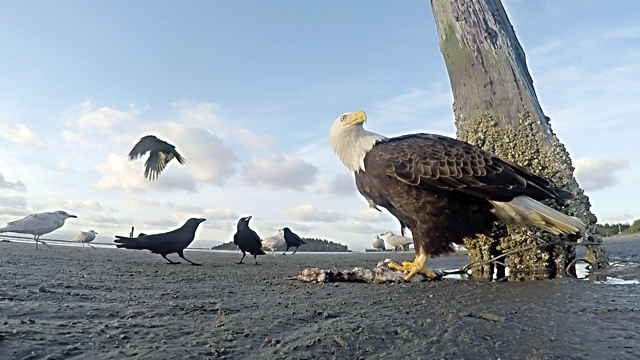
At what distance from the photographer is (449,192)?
4.04 metres

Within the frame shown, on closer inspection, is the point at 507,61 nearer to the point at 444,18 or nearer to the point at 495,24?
the point at 495,24

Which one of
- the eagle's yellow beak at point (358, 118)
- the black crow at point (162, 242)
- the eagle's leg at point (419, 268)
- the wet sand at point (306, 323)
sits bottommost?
the wet sand at point (306, 323)

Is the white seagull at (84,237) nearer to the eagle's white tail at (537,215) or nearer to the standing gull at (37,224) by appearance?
the standing gull at (37,224)

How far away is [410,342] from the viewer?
1680 millimetres

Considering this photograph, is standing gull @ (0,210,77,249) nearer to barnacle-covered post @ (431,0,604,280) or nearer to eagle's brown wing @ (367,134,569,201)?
eagle's brown wing @ (367,134,569,201)

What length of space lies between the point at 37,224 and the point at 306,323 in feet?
40.8

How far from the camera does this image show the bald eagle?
3934 millimetres

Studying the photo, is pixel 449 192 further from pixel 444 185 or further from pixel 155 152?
pixel 155 152

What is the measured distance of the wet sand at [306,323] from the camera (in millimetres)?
1501

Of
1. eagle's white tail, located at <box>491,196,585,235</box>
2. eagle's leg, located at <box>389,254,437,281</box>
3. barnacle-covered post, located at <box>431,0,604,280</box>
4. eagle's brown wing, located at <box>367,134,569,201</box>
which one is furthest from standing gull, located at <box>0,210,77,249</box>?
eagle's white tail, located at <box>491,196,585,235</box>

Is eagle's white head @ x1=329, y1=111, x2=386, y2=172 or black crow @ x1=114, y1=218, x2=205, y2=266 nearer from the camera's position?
eagle's white head @ x1=329, y1=111, x2=386, y2=172

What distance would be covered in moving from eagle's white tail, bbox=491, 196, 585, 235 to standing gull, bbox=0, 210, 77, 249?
11.9m

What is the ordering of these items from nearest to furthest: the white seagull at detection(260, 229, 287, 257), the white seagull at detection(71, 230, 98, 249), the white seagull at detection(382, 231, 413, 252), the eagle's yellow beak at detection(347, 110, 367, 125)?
the eagle's yellow beak at detection(347, 110, 367, 125), the white seagull at detection(260, 229, 287, 257), the white seagull at detection(71, 230, 98, 249), the white seagull at detection(382, 231, 413, 252)

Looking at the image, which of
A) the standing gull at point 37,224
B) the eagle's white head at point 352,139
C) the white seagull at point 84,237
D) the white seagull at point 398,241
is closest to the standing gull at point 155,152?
the standing gull at point 37,224
